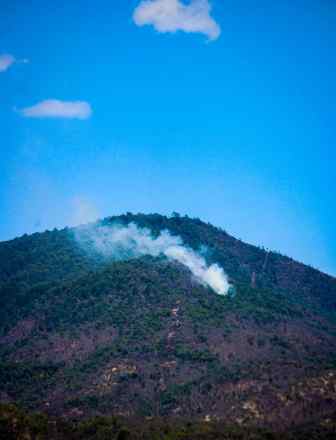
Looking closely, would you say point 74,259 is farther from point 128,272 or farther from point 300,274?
point 300,274

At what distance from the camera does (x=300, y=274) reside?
564 feet

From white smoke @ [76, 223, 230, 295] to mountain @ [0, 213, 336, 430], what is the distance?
1.66ft

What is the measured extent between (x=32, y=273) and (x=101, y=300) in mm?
40084

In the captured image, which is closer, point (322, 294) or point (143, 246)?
point (322, 294)

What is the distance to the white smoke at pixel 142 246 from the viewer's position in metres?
152

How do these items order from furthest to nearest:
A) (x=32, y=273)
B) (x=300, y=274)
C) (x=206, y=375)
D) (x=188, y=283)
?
1. (x=300, y=274)
2. (x=32, y=273)
3. (x=188, y=283)
4. (x=206, y=375)

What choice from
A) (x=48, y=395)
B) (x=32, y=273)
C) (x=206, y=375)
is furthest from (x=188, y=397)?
(x=32, y=273)

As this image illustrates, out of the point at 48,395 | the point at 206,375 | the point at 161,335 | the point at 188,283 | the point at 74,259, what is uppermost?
the point at 74,259

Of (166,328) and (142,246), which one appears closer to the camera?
(166,328)

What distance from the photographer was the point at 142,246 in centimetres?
17775

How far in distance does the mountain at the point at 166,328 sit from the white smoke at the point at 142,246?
0.51 meters

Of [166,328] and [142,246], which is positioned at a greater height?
[142,246]

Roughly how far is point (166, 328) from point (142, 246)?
215 feet

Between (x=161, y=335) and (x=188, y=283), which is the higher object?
(x=188, y=283)
